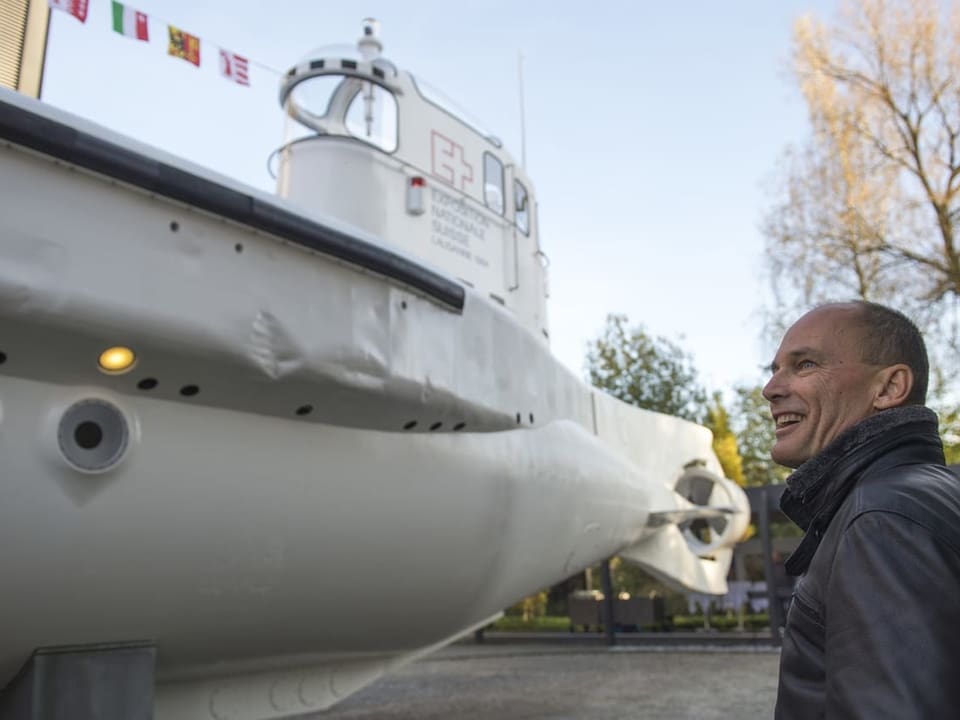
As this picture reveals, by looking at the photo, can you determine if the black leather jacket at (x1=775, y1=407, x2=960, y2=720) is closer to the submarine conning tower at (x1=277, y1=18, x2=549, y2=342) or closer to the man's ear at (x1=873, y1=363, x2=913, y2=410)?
the man's ear at (x1=873, y1=363, x2=913, y2=410)

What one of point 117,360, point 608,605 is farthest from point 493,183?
point 608,605

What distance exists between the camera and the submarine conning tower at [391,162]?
5.57 metres

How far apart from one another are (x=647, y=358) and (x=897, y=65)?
40.1 ft

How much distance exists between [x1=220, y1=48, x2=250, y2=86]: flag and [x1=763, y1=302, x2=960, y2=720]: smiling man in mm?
5485

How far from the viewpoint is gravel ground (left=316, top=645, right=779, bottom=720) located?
6.84m

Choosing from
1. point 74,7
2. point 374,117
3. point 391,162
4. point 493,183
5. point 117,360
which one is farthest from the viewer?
point 493,183

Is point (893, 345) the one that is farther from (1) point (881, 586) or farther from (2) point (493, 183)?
(2) point (493, 183)

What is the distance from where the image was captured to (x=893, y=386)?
1373 mm

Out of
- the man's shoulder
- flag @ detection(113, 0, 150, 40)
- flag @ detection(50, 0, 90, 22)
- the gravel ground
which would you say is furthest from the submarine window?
the gravel ground

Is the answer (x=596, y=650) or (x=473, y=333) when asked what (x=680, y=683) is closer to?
(x=596, y=650)

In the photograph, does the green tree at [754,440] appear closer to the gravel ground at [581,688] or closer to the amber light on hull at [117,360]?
the gravel ground at [581,688]

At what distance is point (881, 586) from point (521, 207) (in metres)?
6.31

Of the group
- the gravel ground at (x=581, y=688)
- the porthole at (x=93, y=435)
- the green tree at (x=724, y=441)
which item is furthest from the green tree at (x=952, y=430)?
the porthole at (x=93, y=435)

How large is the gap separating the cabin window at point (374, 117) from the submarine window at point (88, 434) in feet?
10.7
